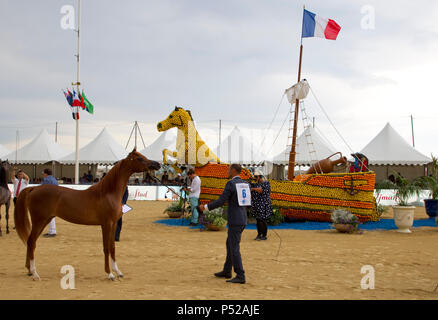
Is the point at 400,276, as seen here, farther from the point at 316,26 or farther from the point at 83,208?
the point at 316,26

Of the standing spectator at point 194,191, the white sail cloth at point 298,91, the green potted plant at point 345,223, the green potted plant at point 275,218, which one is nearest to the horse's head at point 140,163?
the standing spectator at point 194,191

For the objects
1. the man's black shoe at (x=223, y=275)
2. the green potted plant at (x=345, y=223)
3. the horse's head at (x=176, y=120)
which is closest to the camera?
the man's black shoe at (x=223, y=275)

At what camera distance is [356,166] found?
15125 millimetres

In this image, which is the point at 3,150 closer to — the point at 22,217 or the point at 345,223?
the point at 345,223

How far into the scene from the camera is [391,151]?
26.9 metres

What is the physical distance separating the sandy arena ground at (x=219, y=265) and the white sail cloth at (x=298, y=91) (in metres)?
5.88

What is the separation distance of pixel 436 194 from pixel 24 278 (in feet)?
45.9

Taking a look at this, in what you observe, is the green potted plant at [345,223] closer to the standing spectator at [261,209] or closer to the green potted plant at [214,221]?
the standing spectator at [261,209]

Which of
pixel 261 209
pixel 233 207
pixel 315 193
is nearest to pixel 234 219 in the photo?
pixel 233 207

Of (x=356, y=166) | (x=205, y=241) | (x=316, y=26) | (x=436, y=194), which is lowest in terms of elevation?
(x=205, y=241)

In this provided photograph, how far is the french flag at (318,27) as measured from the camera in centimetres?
1473

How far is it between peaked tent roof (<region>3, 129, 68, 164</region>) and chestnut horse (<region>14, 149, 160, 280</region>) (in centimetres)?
2733

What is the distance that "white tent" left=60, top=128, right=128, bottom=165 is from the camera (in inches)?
1188
